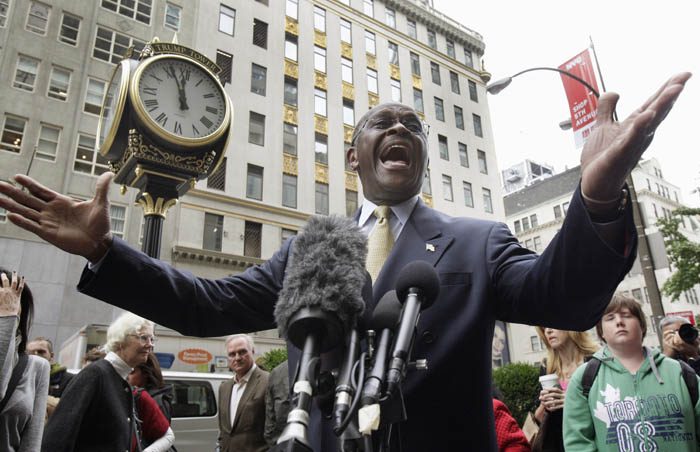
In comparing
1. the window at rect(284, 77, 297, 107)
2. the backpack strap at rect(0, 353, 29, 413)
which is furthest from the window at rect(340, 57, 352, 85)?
the backpack strap at rect(0, 353, 29, 413)

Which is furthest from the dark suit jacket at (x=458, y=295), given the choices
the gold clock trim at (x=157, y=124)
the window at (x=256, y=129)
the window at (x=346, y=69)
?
the window at (x=346, y=69)

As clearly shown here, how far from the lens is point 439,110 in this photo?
35.6 meters

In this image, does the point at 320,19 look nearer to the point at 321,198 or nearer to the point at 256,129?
the point at 256,129


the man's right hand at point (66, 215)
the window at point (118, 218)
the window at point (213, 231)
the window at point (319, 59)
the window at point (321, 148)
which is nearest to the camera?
the man's right hand at point (66, 215)

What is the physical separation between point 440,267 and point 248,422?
5.02 metres

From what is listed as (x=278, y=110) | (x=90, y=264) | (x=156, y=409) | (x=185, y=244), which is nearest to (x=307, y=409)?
(x=90, y=264)

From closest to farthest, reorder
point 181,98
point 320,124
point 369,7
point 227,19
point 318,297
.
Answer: point 318,297 < point 181,98 < point 227,19 < point 320,124 < point 369,7

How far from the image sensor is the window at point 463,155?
35.3 metres

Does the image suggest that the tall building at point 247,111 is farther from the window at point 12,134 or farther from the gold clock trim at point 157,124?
the gold clock trim at point 157,124

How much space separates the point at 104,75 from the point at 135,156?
2152 centimetres

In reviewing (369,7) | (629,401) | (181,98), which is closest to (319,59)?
(369,7)

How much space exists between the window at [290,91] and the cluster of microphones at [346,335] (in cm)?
2795

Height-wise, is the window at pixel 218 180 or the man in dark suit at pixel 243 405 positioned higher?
the window at pixel 218 180

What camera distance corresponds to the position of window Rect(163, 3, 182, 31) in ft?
81.0
